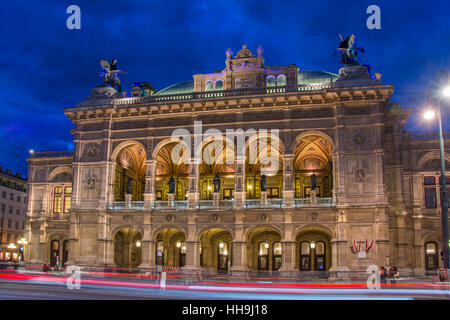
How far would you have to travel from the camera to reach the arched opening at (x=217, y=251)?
1884 inches

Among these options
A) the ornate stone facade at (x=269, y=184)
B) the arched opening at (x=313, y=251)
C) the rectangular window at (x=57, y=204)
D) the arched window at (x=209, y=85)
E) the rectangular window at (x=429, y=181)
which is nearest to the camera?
the ornate stone facade at (x=269, y=184)

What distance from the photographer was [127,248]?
4834cm

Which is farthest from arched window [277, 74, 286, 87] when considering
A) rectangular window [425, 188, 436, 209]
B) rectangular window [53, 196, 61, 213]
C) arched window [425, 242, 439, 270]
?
rectangular window [53, 196, 61, 213]

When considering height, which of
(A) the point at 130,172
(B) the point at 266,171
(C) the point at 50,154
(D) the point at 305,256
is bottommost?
(D) the point at 305,256

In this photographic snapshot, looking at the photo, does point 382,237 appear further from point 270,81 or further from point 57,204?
point 57,204

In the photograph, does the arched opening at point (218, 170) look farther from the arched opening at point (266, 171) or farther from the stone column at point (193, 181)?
the stone column at point (193, 181)

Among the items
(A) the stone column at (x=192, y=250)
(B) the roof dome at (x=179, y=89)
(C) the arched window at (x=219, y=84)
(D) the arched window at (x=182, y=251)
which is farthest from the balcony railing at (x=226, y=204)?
(B) the roof dome at (x=179, y=89)

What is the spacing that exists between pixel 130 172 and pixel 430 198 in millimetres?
29015

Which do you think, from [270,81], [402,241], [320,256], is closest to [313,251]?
[320,256]

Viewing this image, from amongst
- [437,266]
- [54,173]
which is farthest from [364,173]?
[54,173]

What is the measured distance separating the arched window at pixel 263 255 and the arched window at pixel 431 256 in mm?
14338

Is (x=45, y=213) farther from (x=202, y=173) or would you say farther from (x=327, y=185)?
(x=327, y=185)

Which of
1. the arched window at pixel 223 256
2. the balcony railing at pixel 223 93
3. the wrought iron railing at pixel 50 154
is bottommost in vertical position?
the arched window at pixel 223 256

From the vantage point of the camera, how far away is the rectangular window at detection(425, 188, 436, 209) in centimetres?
4406
